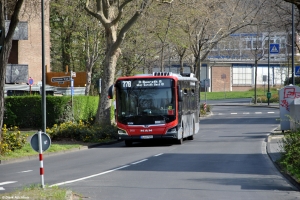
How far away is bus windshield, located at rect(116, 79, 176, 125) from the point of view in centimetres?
2833

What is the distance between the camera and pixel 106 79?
108 ft

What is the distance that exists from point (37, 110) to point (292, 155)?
25.5 meters

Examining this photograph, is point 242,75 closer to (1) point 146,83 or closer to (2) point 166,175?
(1) point 146,83

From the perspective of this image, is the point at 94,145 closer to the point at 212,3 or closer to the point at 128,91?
the point at 128,91

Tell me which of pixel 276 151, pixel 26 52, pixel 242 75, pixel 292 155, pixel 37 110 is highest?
pixel 26 52

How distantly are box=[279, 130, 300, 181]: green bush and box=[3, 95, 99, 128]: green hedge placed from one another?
75.0 ft

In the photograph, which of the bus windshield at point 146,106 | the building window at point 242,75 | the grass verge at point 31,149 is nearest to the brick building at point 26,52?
the grass verge at point 31,149

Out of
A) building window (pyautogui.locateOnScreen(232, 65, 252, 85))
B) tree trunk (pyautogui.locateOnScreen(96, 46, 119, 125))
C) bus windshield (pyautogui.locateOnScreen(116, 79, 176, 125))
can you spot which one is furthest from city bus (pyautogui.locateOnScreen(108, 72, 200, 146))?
building window (pyautogui.locateOnScreen(232, 65, 252, 85))

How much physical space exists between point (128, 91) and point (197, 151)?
543 centimetres

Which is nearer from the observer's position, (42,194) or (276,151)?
(42,194)

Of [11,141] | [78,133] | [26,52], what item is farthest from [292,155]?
[26,52]

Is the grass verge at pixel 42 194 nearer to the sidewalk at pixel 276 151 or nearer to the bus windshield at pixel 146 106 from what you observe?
the sidewalk at pixel 276 151

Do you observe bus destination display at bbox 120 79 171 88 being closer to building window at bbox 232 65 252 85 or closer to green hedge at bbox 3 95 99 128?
green hedge at bbox 3 95 99 128

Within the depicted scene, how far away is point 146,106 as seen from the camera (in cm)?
2842
